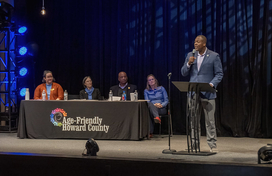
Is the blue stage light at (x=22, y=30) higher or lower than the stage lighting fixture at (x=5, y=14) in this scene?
lower

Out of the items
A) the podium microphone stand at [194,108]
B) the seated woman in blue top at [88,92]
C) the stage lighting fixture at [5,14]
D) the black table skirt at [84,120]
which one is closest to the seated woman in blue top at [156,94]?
the black table skirt at [84,120]

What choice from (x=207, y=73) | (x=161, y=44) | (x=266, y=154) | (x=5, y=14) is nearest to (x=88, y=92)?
(x=161, y=44)

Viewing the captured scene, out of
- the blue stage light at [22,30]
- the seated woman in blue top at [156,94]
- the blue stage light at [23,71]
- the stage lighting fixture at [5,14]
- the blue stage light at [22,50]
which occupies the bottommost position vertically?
the seated woman in blue top at [156,94]

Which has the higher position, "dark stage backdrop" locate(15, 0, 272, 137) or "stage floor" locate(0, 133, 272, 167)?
"dark stage backdrop" locate(15, 0, 272, 137)

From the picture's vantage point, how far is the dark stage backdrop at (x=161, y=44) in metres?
5.91

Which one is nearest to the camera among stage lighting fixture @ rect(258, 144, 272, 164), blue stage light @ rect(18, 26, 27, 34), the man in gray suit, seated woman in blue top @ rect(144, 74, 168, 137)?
stage lighting fixture @ rect(258, 144, 272, 164)

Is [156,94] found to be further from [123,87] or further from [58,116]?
[58,116]

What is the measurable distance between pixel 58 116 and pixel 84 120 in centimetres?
50

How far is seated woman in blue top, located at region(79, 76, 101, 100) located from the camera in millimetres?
6531

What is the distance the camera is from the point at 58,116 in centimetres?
557

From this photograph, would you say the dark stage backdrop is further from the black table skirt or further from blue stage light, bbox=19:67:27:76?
the black table skirt

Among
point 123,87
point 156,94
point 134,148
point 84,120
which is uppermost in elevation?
point 123,87

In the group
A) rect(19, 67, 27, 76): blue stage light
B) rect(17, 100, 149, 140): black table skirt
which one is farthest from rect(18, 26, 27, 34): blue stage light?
rect(17, 100, 149, 140): black table skirt

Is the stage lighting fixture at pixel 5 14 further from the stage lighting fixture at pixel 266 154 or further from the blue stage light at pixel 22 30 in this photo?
the stage lighting fixture at pixel 266 154
